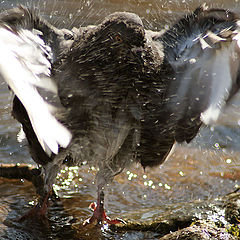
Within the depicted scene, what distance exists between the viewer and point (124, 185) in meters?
4.91

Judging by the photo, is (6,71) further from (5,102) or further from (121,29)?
(5,102)

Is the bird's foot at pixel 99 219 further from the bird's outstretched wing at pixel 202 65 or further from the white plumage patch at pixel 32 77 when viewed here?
the bird's outstretched wing at pixel 202 65

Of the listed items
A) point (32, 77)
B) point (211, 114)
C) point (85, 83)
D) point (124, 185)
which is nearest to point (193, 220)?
point (211, 114)

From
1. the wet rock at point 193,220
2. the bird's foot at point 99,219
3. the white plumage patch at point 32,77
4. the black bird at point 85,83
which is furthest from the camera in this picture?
the bird's foot at point 99,219

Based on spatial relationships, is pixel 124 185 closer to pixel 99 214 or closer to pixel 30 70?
pixel 99 214

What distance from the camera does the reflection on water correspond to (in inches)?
158

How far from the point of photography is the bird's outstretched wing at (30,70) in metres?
3.13

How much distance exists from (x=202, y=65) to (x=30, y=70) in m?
1.51

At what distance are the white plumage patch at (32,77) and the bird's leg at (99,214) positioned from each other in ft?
2.51

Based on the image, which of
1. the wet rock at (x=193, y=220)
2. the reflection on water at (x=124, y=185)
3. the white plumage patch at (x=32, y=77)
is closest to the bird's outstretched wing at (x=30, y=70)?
the white plumage patch at (x=32, y=77)

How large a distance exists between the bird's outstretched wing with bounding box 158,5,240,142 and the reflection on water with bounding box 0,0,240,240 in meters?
0.58

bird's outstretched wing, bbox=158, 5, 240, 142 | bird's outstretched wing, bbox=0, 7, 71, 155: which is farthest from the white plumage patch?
bird's outstretched wing, bbox=158, 5, 240, 142

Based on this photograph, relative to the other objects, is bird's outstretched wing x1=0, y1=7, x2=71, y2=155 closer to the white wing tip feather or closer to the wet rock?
the wet rock

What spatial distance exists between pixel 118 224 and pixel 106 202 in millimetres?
660
